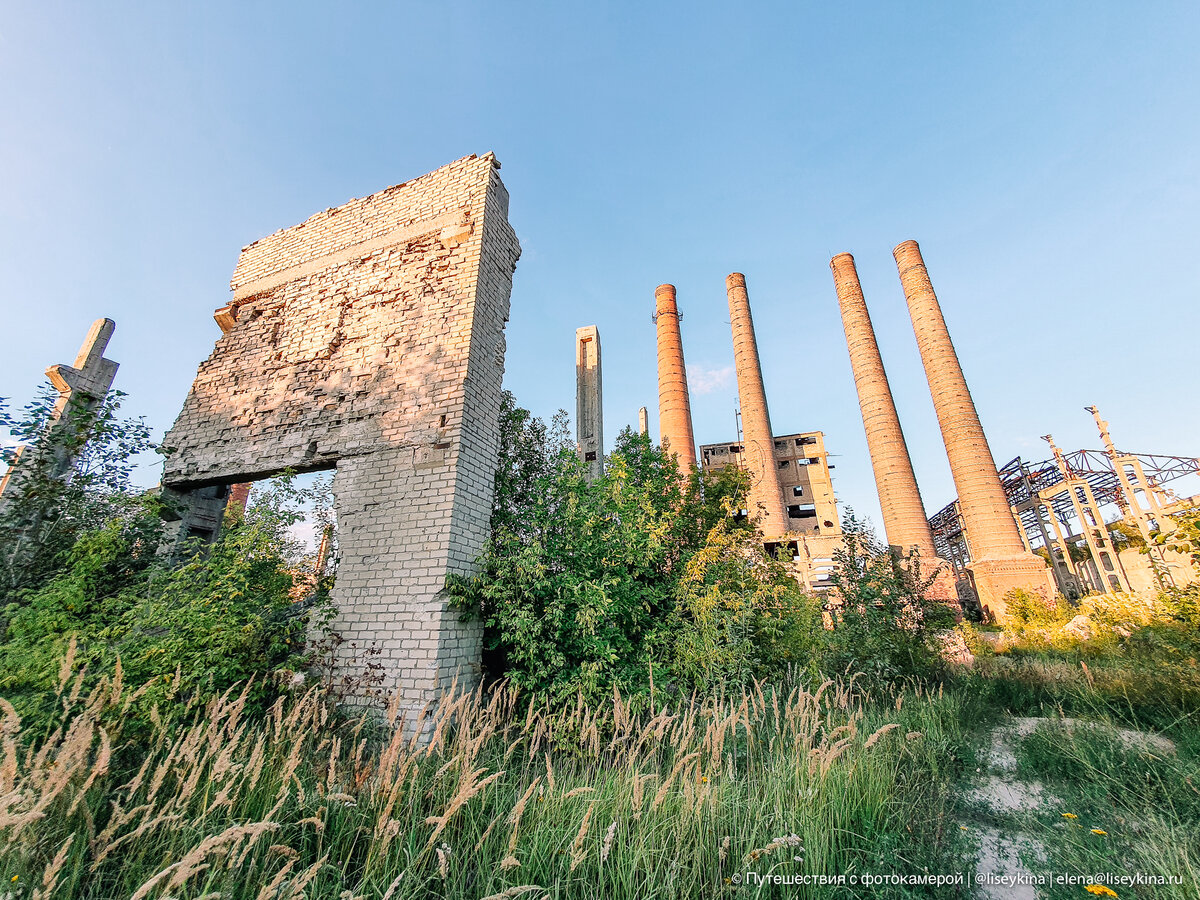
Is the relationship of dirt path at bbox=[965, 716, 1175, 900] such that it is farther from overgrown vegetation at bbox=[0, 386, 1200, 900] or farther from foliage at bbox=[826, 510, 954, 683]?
foliage at bbox=[826, 510, 954, 683]

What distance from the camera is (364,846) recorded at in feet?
8.19

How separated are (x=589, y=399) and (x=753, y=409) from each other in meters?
17.3

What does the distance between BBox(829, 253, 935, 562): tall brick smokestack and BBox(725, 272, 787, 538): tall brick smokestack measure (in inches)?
193

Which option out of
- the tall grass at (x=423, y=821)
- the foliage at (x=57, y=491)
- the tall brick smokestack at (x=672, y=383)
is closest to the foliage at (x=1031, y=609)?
the tall brick smokestack at (x=672, y=383)

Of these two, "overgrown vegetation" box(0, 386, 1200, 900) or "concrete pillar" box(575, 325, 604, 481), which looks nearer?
"overgrown vegetation" box(0, 386, 1200, 900)

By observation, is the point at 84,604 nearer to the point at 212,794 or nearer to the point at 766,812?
the point at 212,794

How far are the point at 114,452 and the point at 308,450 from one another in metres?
3.11

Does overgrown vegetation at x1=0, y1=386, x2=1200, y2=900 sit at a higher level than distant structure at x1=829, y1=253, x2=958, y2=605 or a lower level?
lower

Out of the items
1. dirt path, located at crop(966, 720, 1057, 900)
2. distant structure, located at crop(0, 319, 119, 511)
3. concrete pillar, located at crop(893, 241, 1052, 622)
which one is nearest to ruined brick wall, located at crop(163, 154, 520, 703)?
distant structure, located at crop(0, 319, 119, 511)

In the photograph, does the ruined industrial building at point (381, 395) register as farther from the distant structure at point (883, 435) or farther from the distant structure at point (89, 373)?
the distant structure at point (883, 435)

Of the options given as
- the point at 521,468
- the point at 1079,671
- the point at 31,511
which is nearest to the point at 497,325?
the point at 521,468

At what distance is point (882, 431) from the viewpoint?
23.7 meters

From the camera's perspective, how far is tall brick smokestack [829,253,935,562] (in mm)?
22016

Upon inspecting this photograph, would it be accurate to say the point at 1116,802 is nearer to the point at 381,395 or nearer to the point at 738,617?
the point at 738,617
